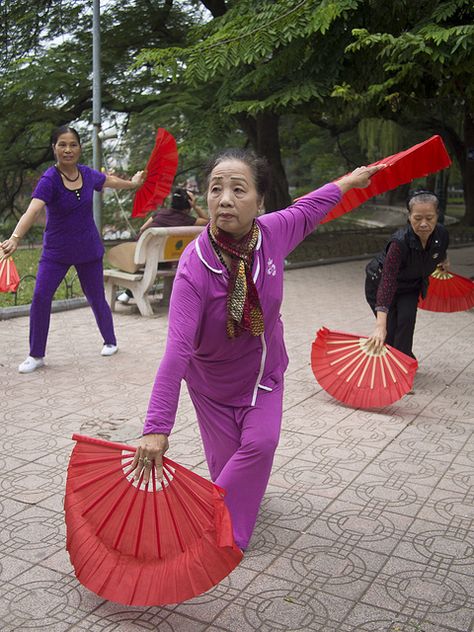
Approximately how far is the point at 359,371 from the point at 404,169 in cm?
166

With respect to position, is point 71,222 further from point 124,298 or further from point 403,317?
point 124,298

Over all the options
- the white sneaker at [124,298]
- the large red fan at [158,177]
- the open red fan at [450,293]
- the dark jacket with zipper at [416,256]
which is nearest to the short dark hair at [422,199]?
the dark jacket with zipper at [416,256]

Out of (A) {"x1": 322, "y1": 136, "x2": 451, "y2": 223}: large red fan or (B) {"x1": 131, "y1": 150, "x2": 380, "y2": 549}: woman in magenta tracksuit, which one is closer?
(B) {"x1": 131, "y1": 150, "x2": 380, "y2": 549}: woman in magenta tracksuit

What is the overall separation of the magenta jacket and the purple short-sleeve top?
3246 millimetres

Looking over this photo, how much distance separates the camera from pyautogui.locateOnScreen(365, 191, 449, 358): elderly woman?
5.30 meters

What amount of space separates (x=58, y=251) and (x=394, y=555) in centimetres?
409

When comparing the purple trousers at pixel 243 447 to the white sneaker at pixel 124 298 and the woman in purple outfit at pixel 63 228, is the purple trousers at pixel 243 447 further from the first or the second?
the white sneaker at pixel 124 298

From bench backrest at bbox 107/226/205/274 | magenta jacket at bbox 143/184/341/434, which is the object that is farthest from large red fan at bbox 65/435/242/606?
bench backrest at bbox 107/226/205/274

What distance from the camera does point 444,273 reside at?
7016 mm

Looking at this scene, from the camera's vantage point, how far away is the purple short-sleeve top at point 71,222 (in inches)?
243

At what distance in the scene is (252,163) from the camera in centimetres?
296

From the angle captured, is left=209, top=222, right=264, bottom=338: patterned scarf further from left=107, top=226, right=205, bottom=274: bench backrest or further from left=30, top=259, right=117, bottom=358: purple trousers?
left=107, top=226, right=205, bottom=274: bench backrest

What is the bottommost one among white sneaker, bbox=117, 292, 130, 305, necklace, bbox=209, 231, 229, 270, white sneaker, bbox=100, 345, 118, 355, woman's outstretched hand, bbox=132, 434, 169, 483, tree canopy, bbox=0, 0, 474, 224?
white sneaker, bbox=100, 345, 118, 355

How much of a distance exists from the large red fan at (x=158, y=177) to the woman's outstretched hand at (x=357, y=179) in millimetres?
3571
